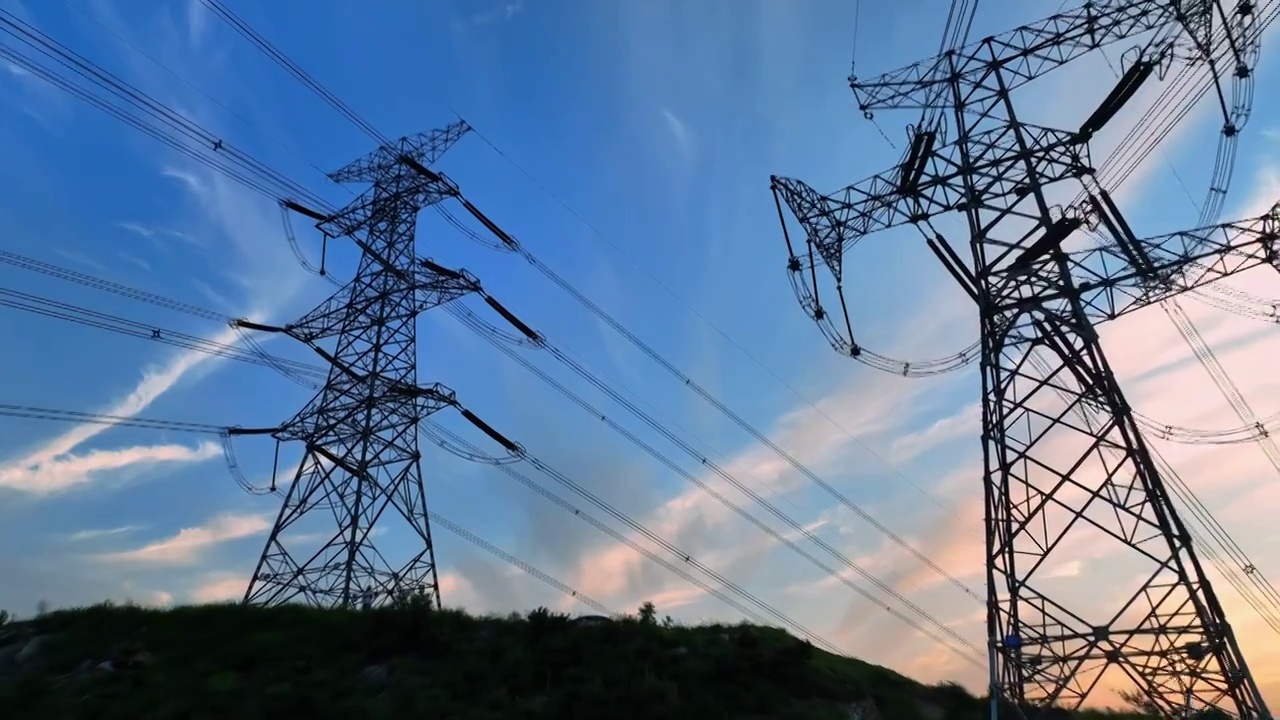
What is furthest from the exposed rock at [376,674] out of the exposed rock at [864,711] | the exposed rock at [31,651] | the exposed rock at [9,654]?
the exposed rock at [864,711]

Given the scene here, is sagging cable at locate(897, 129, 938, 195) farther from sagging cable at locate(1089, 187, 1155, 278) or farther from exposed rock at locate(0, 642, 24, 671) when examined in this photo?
exposed rock at locate(0, 642, 24, 671)

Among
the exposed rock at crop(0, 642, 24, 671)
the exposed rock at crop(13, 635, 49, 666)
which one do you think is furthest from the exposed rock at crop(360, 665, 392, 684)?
the exposed rock at crop(0, 642, 24, 671)

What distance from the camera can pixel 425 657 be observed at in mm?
14898

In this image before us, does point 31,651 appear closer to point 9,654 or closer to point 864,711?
point 9,654

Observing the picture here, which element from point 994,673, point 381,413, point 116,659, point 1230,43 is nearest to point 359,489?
point 381,413

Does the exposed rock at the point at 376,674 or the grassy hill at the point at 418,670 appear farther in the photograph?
the exposed rock at the point at 376,674

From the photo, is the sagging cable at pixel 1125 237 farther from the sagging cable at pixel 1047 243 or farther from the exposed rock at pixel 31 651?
the exposed rock at pixel 31 651

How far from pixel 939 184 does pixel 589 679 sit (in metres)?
14.5

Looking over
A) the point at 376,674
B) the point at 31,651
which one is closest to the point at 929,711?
the point at 376,674

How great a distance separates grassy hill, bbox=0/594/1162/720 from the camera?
12.4 meters

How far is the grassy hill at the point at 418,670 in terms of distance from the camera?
12359mm

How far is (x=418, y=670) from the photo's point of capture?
14.0 m

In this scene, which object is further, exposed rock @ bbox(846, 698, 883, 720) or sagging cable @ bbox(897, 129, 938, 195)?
sagging cable @ bbox(897, 129, 938, 195)

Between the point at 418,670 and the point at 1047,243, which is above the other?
the point at 1047,243
